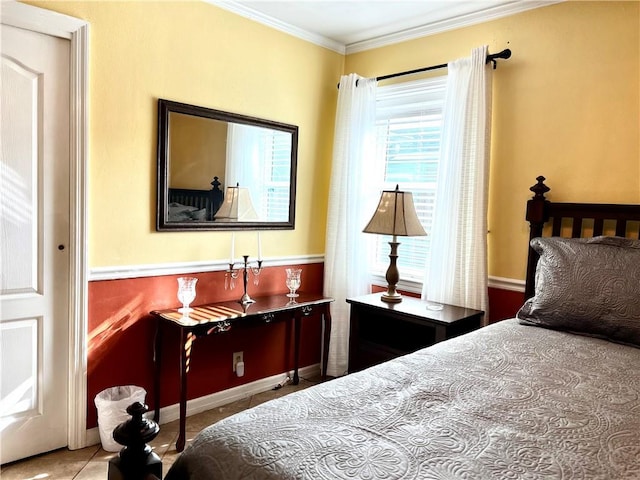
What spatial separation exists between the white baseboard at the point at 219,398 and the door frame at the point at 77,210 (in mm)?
159

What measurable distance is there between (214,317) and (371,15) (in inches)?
83.8

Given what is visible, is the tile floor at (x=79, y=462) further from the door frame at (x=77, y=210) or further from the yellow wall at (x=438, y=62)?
the yellow wall at (x=438, y=62)

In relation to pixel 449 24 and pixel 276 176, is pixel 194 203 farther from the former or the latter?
pixel 449 24

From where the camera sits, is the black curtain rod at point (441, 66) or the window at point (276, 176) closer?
the black curtain rod at point (441, 66)

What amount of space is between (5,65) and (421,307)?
2.46 meters

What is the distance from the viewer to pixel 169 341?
288 cm

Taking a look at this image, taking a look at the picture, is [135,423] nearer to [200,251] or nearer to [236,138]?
[200,251]

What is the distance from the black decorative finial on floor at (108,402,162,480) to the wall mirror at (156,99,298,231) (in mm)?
1737

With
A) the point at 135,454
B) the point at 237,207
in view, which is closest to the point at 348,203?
the point at 237,207

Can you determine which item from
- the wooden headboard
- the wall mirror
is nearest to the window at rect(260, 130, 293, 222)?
the wall mirror

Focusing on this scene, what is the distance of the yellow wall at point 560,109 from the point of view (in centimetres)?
247

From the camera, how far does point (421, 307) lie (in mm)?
2902

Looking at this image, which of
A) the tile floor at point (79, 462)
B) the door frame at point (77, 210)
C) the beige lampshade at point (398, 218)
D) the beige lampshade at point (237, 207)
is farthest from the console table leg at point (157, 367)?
the beige lampshade at point (398, 218)

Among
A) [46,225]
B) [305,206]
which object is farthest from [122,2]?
[305,206]
